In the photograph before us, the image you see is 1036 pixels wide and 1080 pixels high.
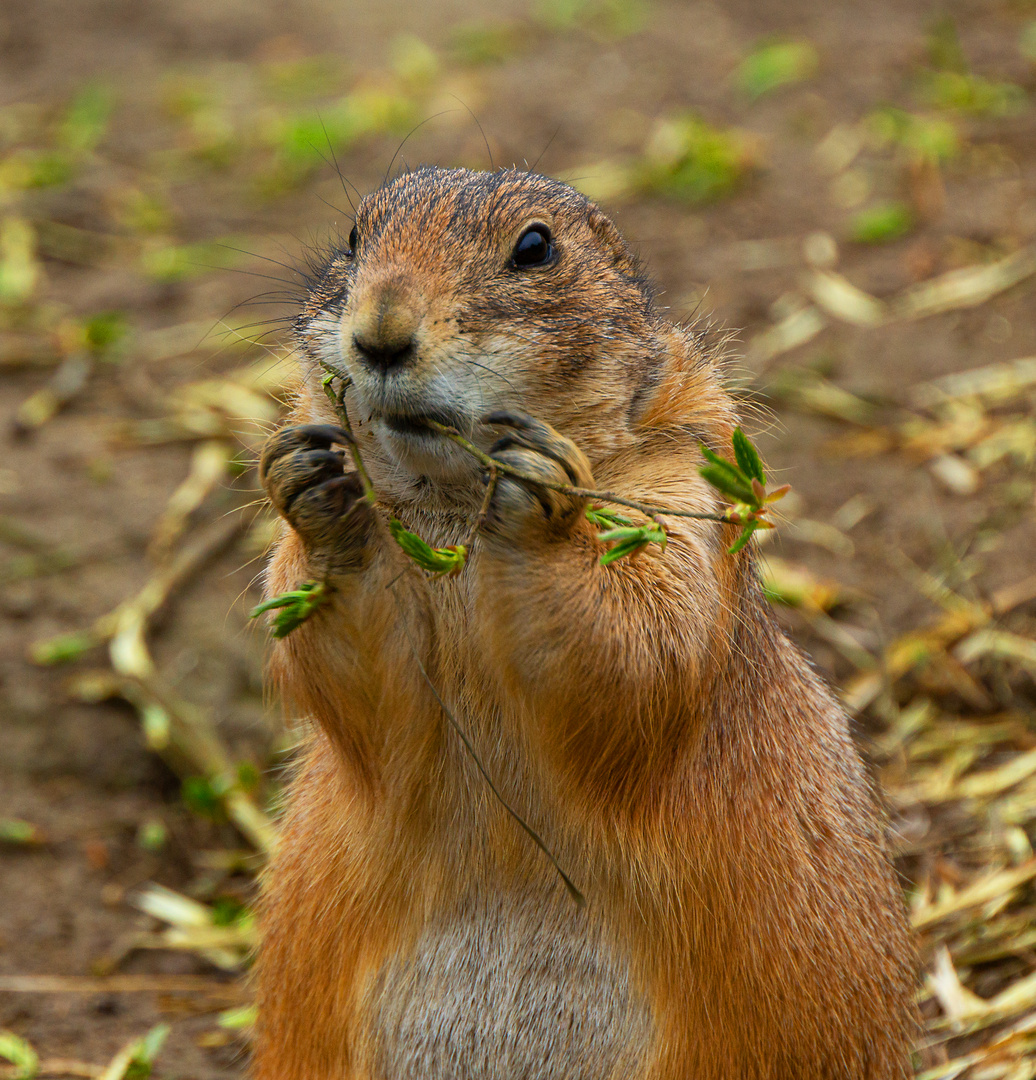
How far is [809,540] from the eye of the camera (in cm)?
696

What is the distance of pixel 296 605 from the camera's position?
129 inches

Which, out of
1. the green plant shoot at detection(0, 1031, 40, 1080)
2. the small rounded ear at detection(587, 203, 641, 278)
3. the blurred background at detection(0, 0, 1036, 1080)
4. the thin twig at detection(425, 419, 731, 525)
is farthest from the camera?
the blurred background at detection(0, 0, 1036, 1080)

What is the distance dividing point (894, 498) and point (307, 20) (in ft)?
26.2

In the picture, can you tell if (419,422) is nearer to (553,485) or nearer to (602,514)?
(553,485)

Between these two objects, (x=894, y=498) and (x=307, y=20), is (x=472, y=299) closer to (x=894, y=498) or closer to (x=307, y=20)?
(x=894, y=498)

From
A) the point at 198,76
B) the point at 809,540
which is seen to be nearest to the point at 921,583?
the point at 809,540

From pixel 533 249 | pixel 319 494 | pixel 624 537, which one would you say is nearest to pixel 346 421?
pixel 319 494

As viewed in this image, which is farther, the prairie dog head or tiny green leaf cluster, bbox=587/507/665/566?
the prairie dog head

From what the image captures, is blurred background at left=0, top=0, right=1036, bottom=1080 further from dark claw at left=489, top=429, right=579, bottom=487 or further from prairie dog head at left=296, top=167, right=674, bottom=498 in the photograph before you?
dark claw at left=489, top=429, right=579, bottom=487

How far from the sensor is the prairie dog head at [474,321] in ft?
10.2

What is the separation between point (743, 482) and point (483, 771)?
993 millimetres

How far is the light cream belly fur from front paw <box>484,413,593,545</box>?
3.46 ft

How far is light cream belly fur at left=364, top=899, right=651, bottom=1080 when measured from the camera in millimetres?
3441

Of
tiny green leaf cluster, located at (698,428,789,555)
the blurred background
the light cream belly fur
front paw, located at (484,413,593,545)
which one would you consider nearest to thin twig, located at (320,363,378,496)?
front paw, located at (484,413,593,545)
